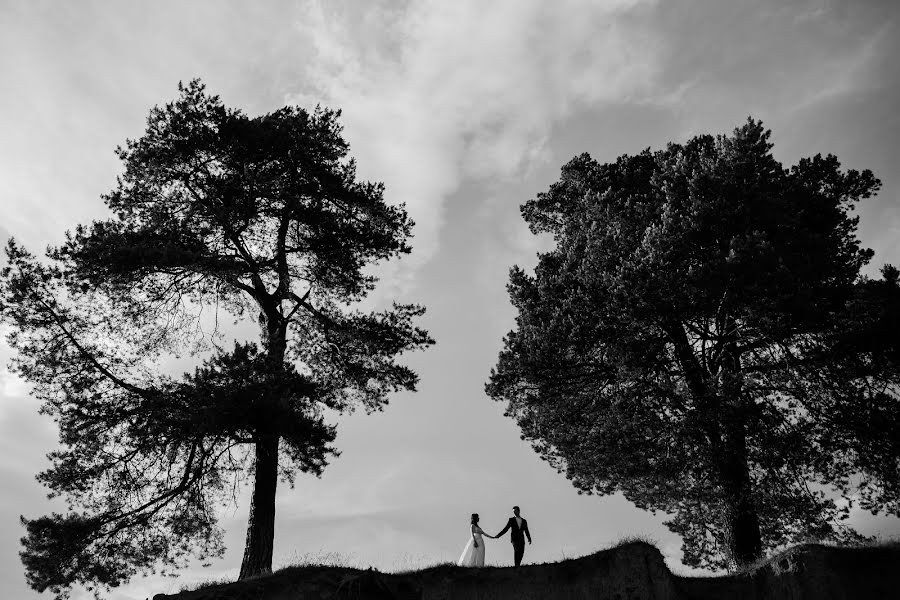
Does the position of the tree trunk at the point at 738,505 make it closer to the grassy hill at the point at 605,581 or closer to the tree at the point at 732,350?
the tree at the point at 732,350

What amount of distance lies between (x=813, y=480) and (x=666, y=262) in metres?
7.72

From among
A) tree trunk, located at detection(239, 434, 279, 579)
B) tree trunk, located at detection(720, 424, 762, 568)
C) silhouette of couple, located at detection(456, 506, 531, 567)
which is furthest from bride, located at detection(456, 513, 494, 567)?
tree trunk, located at detection(720, 424, 762, 568)

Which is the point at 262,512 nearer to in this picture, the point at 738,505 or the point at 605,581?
the point at 605,581

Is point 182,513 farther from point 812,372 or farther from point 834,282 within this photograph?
point 834,282

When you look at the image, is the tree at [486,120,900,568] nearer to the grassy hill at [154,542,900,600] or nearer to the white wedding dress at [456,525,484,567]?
the grassy hill at [154,542,900,600]

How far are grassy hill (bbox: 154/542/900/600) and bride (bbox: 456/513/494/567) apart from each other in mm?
367

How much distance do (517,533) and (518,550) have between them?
0.39 m

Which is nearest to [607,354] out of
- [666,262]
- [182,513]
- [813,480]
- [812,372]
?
[666,262]

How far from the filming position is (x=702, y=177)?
18953mm

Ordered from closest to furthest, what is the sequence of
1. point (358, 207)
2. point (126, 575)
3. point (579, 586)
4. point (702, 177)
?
point (579, 586), point (126, 575), point (702, 177), point (358, 207)

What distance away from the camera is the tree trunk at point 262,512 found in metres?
17.1

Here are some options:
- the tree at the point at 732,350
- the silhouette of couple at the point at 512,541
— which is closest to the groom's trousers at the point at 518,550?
the silhouette of couple at the point at 512,541

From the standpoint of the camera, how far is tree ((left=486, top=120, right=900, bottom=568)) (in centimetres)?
1777

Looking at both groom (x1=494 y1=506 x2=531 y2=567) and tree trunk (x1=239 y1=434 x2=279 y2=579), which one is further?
tree trunk (x1=239 y1=434 x2=279 y2=579)
